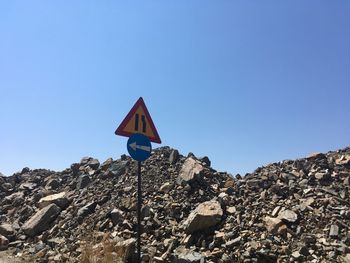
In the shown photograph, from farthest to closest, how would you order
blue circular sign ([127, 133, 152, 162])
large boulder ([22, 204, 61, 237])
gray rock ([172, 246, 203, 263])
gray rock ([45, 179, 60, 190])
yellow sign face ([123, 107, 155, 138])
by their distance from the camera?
1. gray rock ([45, 179, 60, 190])
2. large boulder ([22, 204, 61, 237])
3. gray rock ([172, 246, 203, 263])
4. yellow sign face ([123, 107, 155, 138])
5. blue circular sign ([127, 133, 152, 162])

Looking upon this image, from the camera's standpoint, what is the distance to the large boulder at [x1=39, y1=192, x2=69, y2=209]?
40.5ft

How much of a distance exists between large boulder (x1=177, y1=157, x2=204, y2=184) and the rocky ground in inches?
1.4

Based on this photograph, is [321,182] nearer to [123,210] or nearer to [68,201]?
[123,210]

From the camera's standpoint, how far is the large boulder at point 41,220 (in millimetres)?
11185

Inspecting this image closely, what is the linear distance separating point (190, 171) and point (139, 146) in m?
4.43

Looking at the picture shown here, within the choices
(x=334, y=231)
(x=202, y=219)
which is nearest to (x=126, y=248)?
(x=202, y=219)

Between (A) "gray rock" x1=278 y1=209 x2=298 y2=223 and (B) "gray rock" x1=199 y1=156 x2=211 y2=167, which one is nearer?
(A) "gray rock" x1=278 y1=209 x2=298 y2=223

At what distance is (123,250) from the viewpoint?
8.05 m

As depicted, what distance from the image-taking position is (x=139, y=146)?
23.6ft

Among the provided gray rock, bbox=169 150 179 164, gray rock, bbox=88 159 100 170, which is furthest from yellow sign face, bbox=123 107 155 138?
gray rock, bbox=88 159 100 170

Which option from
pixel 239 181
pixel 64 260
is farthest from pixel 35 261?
pixel 239 181

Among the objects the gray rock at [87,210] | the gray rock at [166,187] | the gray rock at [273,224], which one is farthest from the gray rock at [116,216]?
the gray rock at [273,224]

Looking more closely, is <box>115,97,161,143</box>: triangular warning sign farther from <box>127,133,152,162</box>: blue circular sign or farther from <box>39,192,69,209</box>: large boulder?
<box>39,192,69,209</box>: large boulder

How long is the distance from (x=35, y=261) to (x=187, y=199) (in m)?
3.98
